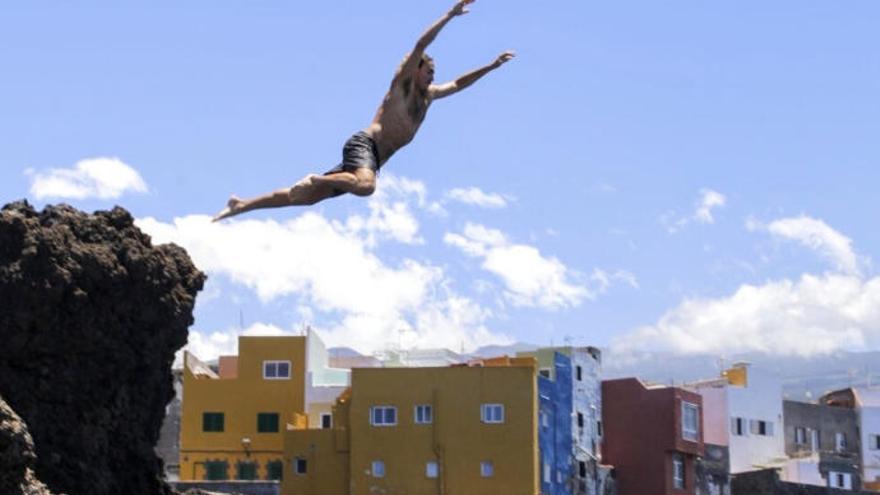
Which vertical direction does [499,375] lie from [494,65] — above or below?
above

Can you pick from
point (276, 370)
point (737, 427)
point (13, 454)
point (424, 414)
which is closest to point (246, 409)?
point (276, 370)

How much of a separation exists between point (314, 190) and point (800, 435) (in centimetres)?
9790

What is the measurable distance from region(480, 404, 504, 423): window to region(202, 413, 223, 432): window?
41.8ft

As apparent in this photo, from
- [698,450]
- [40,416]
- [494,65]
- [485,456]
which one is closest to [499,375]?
[485,456]

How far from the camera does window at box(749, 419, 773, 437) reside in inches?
4365

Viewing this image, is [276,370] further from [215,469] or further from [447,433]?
[447,433]

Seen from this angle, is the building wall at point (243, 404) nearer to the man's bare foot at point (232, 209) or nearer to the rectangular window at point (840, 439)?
the rectangular window at point (840, 439)

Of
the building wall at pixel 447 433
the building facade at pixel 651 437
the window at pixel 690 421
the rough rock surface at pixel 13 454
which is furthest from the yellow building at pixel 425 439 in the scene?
the rough rock surface at pixel 13 454

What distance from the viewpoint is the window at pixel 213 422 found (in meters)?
94.6

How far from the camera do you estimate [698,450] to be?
4048 inches

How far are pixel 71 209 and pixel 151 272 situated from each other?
2618 millimetres

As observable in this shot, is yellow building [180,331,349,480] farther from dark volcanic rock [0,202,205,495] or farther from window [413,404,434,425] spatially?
dark volcanic rock [0,202,205,495]

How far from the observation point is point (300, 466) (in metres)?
89.6

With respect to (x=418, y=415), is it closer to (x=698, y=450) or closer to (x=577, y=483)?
(x=577, y=483)
